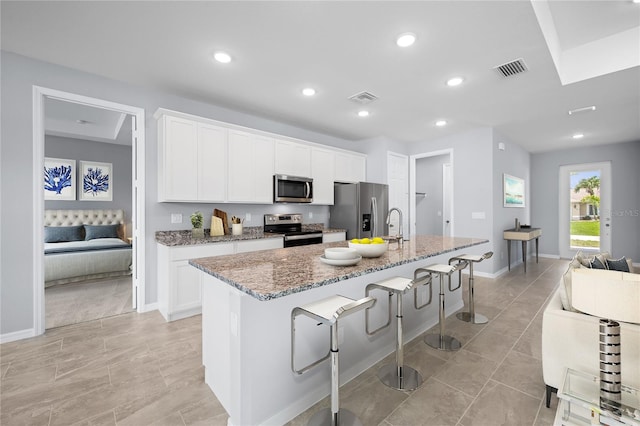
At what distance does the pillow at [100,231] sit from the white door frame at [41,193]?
306 cm

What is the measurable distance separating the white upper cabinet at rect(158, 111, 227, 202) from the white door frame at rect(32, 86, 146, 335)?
22 centimetres

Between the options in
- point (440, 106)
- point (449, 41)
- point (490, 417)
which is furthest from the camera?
point (440, 106)

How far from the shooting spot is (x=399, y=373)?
1952 millimetres

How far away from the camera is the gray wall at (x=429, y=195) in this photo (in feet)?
23.1

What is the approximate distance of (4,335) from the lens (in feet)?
8.39

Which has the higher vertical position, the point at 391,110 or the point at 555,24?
the point at 555,24

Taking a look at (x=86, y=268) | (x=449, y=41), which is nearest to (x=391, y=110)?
(x=449, y=41)

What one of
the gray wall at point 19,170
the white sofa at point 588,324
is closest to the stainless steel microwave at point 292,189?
the gray wall at point 19,170

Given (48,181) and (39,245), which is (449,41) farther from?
(48,181)

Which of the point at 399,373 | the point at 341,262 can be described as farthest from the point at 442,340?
the point at 341,262

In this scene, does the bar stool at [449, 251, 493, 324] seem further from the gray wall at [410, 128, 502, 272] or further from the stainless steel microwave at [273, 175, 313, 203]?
the stainless steel microwave at [273, 175, 313, 203]

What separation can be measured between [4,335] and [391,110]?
4.94m

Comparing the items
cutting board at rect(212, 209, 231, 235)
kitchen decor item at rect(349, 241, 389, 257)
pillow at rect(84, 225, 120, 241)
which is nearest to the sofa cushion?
kitchen decor item at rect(349, 241, 389, 257)

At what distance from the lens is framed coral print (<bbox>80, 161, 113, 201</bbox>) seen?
573cm
